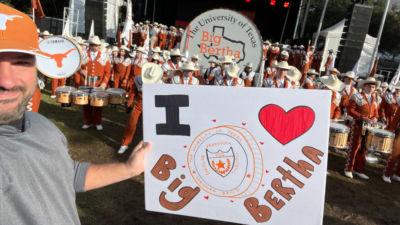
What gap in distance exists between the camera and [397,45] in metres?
36.6

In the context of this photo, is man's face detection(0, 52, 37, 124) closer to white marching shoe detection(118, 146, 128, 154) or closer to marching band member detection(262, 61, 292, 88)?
white marching shoe detection(118, 146, 128, 154)

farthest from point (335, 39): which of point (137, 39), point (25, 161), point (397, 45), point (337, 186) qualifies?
point (397, 45)

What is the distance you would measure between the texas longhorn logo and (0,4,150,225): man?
0.75 m

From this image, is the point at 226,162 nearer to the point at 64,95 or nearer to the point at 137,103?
the point at 137,103

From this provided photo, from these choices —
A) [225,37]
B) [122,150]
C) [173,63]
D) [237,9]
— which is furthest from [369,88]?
[237,9]

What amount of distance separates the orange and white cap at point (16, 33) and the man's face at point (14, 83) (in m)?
0.08

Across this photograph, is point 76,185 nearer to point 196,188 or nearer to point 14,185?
point 14,185

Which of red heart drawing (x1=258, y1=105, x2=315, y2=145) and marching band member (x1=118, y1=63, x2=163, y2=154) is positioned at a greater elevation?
red heart drawing (x1=258, y1=105, x2=315, y2=145)

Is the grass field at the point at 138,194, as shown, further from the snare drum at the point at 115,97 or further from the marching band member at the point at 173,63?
the marching band member at the point at 173,63

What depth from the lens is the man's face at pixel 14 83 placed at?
0.90 meters

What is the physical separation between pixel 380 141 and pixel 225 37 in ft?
13.3

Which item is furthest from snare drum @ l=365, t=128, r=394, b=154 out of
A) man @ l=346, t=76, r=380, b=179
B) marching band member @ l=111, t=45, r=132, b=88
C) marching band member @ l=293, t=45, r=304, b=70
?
marching band member @ l=293, t=45, r=304, b=70

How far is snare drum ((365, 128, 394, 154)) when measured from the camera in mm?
4887

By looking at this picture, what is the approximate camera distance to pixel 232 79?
701cm
